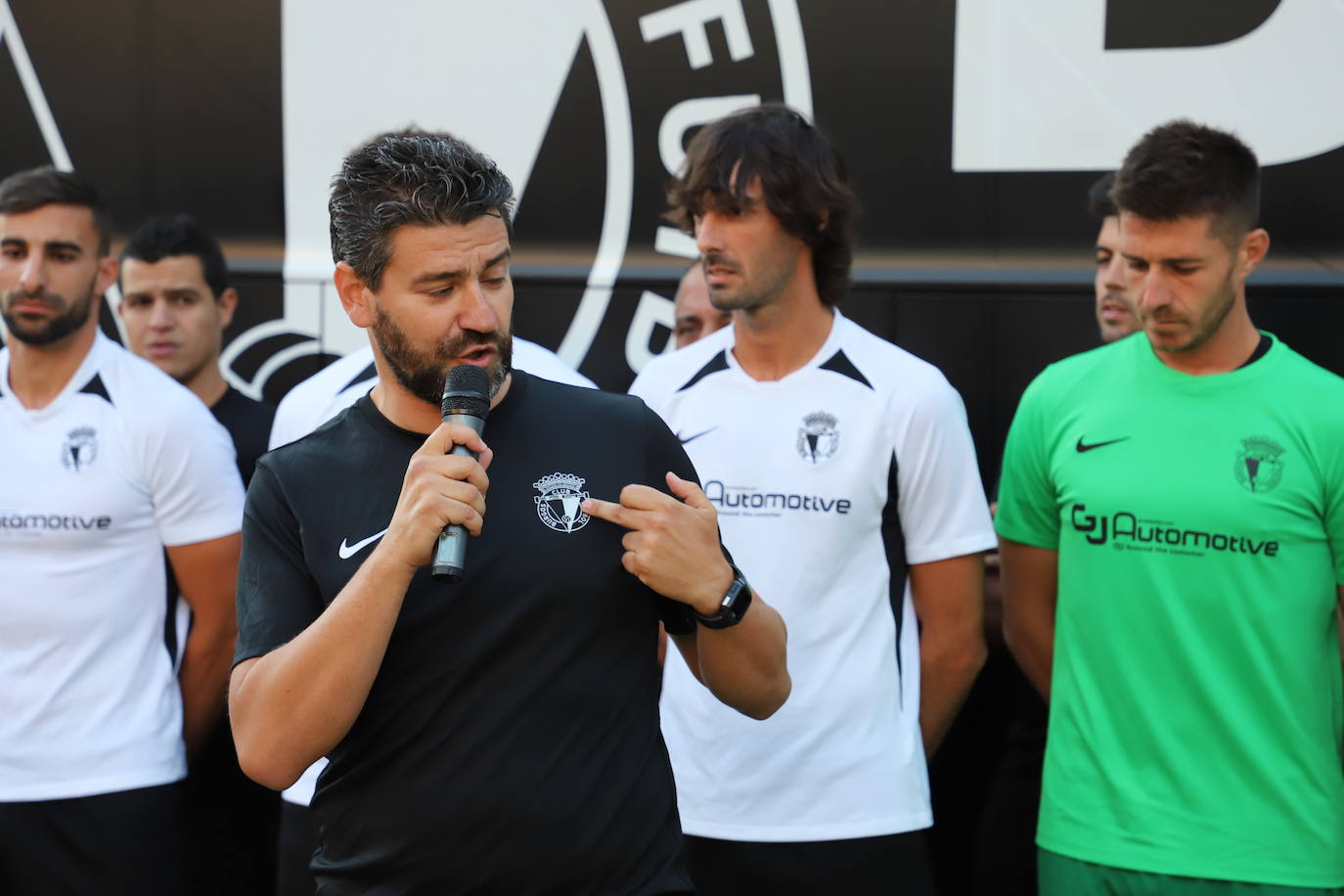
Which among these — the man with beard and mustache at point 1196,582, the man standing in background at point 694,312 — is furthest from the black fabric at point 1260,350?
the man standing in background at point 694,312

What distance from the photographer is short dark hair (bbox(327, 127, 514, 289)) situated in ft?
6.75

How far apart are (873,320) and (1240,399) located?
1103 mm

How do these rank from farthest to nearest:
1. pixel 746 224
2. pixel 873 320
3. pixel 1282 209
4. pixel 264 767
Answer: pixel 873 320, pixel 1282 209, pixel 746 224, pixel 264 767

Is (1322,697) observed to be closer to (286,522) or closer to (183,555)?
(286,522)

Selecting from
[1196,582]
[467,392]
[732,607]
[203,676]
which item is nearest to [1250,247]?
[1196,582]

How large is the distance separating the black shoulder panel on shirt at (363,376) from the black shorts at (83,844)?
3.38 ft

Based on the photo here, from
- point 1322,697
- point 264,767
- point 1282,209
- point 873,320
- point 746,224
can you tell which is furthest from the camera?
point 873,320

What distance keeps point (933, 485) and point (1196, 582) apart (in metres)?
0.55

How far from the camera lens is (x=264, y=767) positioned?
1.92 m

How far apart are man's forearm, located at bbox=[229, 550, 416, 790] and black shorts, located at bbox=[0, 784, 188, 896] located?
66.3 inches

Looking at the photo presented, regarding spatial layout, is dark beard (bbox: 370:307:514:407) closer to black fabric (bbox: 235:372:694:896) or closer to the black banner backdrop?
black fabric (bbox: 235:372:694:896)

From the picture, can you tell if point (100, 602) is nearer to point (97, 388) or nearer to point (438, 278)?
point (97, 388)

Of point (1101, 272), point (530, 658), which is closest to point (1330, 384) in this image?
point (1101, 272)

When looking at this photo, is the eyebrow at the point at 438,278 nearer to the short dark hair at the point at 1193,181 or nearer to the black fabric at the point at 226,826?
the short dark hair at the point at 1193,181
